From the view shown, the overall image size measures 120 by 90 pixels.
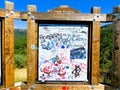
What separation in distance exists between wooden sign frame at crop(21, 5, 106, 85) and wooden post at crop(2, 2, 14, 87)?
0.33 metres

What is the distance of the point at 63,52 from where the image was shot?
17.4 ft

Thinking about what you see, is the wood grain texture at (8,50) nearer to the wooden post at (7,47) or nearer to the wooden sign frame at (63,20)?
the wooden post at (7,47)

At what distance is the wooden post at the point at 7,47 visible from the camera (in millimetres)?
4930

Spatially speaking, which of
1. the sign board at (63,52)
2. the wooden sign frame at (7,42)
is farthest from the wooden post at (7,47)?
the sign board at (63,52)

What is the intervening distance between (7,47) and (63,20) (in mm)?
1241

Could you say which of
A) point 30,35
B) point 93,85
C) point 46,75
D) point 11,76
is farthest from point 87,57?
point 11,76

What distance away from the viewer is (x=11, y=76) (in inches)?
198

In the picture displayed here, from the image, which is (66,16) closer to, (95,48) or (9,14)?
(95,48)

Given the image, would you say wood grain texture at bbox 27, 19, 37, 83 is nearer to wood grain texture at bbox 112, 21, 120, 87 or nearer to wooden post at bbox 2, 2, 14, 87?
wooden post at bbox 2, 2, 14, 87

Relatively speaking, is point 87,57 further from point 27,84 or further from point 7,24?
point 7,24

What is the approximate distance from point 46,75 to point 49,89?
0.96 ft

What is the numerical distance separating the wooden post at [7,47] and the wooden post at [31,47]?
1.17 ft

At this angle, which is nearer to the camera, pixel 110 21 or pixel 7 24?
pixel 7 24

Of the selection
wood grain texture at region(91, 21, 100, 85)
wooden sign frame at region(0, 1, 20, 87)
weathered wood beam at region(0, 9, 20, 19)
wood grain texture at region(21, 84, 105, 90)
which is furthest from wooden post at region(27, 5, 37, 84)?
wood grain texture at region(91, 21, 100, 85)
